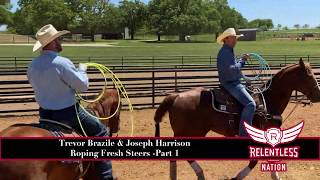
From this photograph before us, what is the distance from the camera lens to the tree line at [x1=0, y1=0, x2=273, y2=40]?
10131cm

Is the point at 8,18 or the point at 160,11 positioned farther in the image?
the point at 160,11

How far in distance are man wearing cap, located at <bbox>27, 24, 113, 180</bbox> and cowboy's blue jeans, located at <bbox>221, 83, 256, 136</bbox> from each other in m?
2.86

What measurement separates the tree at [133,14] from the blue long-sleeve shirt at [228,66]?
102 m

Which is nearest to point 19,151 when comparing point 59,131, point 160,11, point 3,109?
point 59,131

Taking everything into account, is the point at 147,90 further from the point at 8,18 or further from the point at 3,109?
the point at 8,18

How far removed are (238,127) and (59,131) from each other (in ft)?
11.1

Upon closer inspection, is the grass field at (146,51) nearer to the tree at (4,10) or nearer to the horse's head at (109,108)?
the tree at (4,10)

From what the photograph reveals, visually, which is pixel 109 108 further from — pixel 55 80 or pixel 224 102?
pixel 224 102

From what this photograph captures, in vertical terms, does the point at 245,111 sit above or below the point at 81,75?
below

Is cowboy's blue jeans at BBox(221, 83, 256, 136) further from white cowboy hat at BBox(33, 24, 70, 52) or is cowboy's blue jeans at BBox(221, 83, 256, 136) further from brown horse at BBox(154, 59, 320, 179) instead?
white cowboy hat at BBox(33, 24, 70, 52)

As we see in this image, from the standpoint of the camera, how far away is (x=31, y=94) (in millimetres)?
14719

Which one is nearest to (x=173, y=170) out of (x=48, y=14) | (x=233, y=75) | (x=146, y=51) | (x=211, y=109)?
(x=211, y=109)

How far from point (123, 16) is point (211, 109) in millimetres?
102864

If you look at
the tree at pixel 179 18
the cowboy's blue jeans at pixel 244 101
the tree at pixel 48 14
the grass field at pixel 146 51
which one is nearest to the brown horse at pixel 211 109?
the cowboy's blue jeans at pixel 244 101
